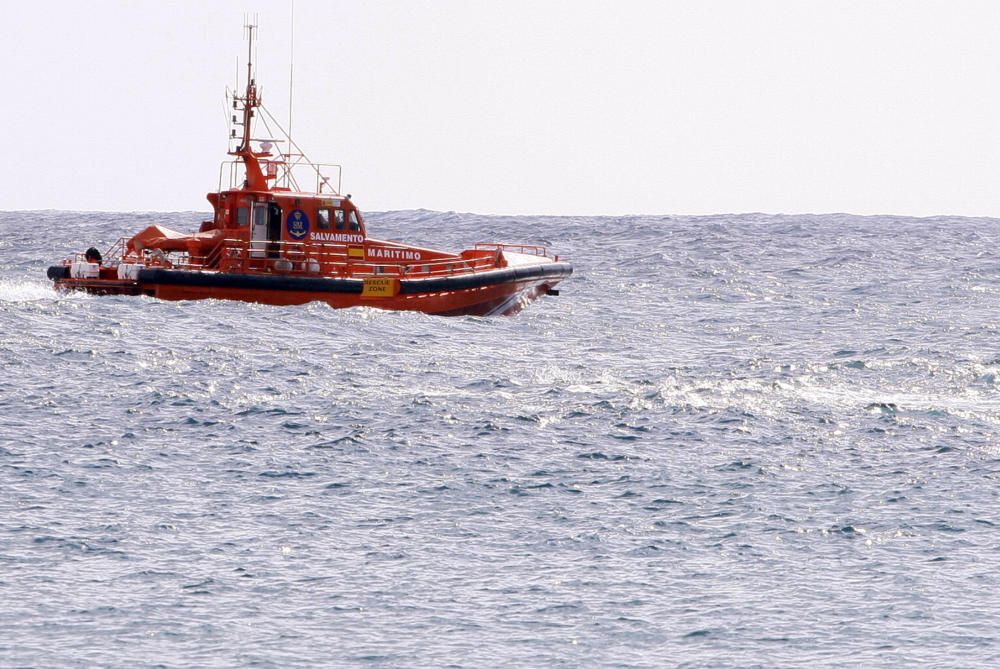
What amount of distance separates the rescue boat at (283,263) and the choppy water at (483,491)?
519mm

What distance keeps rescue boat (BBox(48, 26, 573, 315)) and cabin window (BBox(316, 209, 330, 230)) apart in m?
0.02

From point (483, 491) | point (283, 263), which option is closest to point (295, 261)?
point (283, 263)

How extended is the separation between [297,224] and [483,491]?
16.0m

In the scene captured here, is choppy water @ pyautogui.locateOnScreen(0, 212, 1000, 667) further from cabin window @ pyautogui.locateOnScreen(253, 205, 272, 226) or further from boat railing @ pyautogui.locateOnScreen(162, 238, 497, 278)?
cabin window @ pyautogui.locateOnScreen(253, 205, 272, 226)

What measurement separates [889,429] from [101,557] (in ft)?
37.9

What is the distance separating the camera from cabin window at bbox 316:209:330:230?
3127 cm

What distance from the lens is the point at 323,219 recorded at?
3131 cm

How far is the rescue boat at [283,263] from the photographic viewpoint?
29641 millimetres

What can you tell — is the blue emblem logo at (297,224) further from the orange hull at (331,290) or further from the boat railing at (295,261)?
the orange hull at (331,290)

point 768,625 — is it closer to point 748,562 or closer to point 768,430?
point 748,562

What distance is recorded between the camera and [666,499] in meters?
16.1

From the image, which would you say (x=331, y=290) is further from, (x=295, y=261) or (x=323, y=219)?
(x=323, y=219)

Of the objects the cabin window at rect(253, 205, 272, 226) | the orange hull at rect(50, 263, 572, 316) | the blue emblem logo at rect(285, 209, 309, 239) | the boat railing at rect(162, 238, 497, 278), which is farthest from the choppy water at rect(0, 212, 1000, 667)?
the cabin window at rect(253, 205, 272, 226)

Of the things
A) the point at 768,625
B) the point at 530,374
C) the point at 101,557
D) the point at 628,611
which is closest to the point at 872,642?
the point at 768,625
